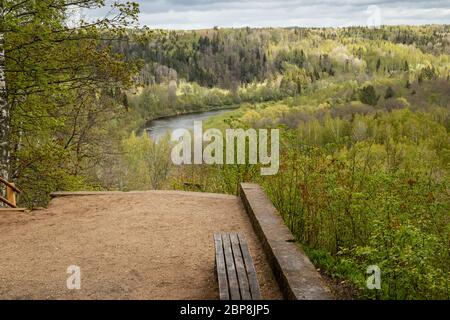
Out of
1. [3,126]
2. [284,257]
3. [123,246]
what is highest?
[3,126]

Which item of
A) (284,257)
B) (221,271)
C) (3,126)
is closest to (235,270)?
(221,271)

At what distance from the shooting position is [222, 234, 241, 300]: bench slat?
4.37 m

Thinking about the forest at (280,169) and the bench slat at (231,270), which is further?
the forest at (280,169)

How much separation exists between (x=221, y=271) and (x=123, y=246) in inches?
87.3

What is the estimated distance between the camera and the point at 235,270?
491 cm

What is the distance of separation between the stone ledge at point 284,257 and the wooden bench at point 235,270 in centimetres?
32

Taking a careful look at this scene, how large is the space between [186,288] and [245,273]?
2.43 ft

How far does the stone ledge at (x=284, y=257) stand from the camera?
14.6ft

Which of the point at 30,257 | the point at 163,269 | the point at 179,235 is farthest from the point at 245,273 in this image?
the point at 30,257

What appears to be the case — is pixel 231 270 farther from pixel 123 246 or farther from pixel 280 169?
pixel 280 169

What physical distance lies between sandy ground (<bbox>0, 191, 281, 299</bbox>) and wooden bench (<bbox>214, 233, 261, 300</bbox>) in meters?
0.29

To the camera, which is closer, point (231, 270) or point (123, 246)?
point (231, 270)

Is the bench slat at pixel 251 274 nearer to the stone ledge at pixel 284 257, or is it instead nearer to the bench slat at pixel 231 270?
the bench slat at pixel 231 270

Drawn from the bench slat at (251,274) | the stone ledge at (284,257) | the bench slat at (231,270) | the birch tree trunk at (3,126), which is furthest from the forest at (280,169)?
the bench slat at (231,270)
